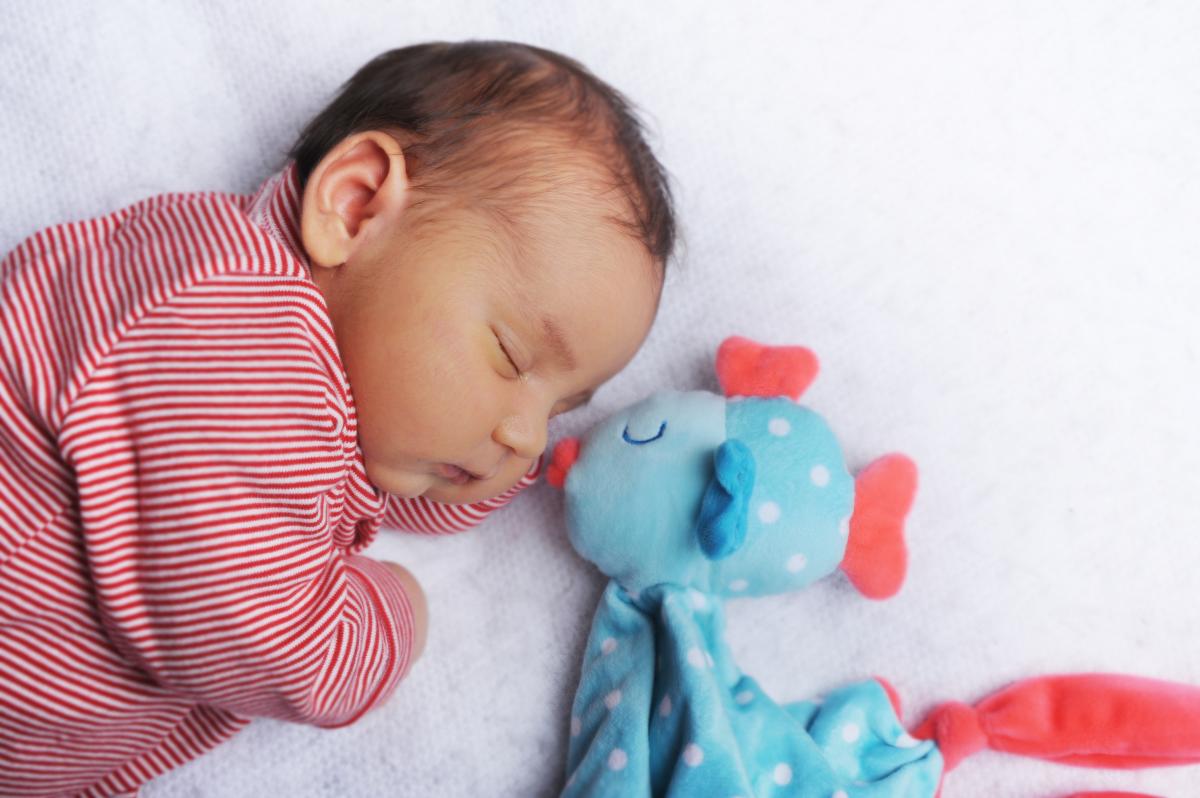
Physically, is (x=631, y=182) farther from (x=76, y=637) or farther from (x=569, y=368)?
(x=76, y=637)

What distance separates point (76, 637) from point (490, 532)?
413mm

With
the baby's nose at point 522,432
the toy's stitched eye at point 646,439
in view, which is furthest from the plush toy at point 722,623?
the baby's nose at point 522,432

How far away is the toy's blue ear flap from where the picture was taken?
91 cm

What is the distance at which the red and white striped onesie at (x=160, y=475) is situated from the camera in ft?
2.53

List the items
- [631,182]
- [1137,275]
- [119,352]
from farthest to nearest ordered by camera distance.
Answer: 1. [1137,275]
2. [631,182]
3. [119,352]

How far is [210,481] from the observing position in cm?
78

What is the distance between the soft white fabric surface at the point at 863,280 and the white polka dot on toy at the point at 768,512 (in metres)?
0.19

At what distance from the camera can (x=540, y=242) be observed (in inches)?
33.2

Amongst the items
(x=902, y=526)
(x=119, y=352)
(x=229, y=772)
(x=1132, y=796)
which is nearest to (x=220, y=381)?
(x=119, y=352)

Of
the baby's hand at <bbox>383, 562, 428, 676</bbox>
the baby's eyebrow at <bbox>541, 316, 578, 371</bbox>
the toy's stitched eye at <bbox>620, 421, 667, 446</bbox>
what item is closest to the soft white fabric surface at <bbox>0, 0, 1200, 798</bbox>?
the baby's hand at <bbox>383, 562, 428, 676</bbox>

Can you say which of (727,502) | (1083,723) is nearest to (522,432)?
(727,502)

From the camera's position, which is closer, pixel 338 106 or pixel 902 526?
pixel 338 106

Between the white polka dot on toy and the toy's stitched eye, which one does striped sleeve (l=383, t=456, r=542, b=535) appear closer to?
the toy's stitched eye

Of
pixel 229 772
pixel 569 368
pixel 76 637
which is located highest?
pixel 569 368
